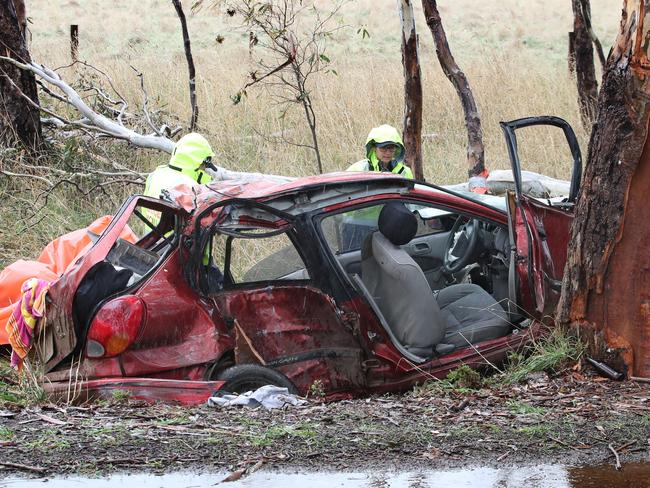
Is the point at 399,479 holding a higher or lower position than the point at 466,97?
lower

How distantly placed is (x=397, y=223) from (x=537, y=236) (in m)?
0.93

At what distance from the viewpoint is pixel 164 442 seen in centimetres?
455

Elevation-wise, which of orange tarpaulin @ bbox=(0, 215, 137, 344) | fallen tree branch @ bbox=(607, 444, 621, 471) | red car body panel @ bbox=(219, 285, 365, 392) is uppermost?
orange tarpaulin @ bbox=(0, 215, 137, 344)

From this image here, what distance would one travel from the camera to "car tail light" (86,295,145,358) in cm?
529

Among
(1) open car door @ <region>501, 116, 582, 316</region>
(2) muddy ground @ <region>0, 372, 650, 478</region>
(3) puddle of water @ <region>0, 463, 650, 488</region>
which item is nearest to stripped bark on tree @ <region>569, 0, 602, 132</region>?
(1) open car door @ <region>501, 116, 582, 316</region>

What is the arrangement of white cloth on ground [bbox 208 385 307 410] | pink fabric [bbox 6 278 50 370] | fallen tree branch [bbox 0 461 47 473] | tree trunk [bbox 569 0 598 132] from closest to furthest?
fallen tree branch [bbox 0 461 47 473] < white cloth on ground [bbox 208 385 307 410] < pink fabric [bbox 6 278 50 370] < tree trunk [bbox 569 0 598 132]

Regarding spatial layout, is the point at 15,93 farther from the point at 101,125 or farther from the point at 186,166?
the point at 186,166

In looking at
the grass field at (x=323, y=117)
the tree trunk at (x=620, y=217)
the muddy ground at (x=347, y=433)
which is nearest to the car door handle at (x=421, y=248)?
the tree trunk at (x=620, y=217)

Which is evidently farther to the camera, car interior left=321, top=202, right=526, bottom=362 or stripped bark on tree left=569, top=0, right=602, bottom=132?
stripped bark on tree left=569, top=0, right=602, bottom=132

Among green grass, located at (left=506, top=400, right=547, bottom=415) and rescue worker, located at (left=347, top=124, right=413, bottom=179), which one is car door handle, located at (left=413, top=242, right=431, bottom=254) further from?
rescue worker, located at (left=347, top=124, right=413, bottom=179)

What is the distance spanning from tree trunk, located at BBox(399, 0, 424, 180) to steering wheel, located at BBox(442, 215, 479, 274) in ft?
15.1

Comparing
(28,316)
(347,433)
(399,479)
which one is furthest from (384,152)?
(399,479)

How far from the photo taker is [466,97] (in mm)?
11711

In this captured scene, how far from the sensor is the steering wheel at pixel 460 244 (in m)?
6.85
